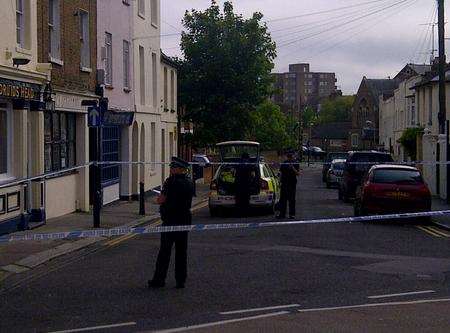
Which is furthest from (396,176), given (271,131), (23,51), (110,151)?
(271,131)

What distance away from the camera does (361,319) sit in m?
9.26

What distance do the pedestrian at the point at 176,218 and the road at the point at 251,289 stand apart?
23cm

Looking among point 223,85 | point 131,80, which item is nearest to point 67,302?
point 131,80

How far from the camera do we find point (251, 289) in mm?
11281

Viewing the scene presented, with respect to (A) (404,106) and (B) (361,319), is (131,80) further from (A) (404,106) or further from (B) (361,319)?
(A) (404,106)

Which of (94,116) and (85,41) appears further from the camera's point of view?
(85,41)

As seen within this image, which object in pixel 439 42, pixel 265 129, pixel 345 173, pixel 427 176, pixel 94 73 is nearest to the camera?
pixel 94 73

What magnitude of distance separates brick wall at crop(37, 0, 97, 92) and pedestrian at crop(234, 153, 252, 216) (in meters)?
5.09

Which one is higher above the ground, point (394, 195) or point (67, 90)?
point (67, 90)

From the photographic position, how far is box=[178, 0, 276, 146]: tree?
4706 centimetres

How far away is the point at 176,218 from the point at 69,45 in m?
12.5

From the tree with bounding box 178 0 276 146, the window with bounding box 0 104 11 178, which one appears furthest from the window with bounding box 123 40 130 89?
the tree with bounding box 178 0 276 146

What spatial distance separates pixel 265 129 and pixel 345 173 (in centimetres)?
3828

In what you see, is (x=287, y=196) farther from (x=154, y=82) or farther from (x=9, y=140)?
(x=154, y=82)
